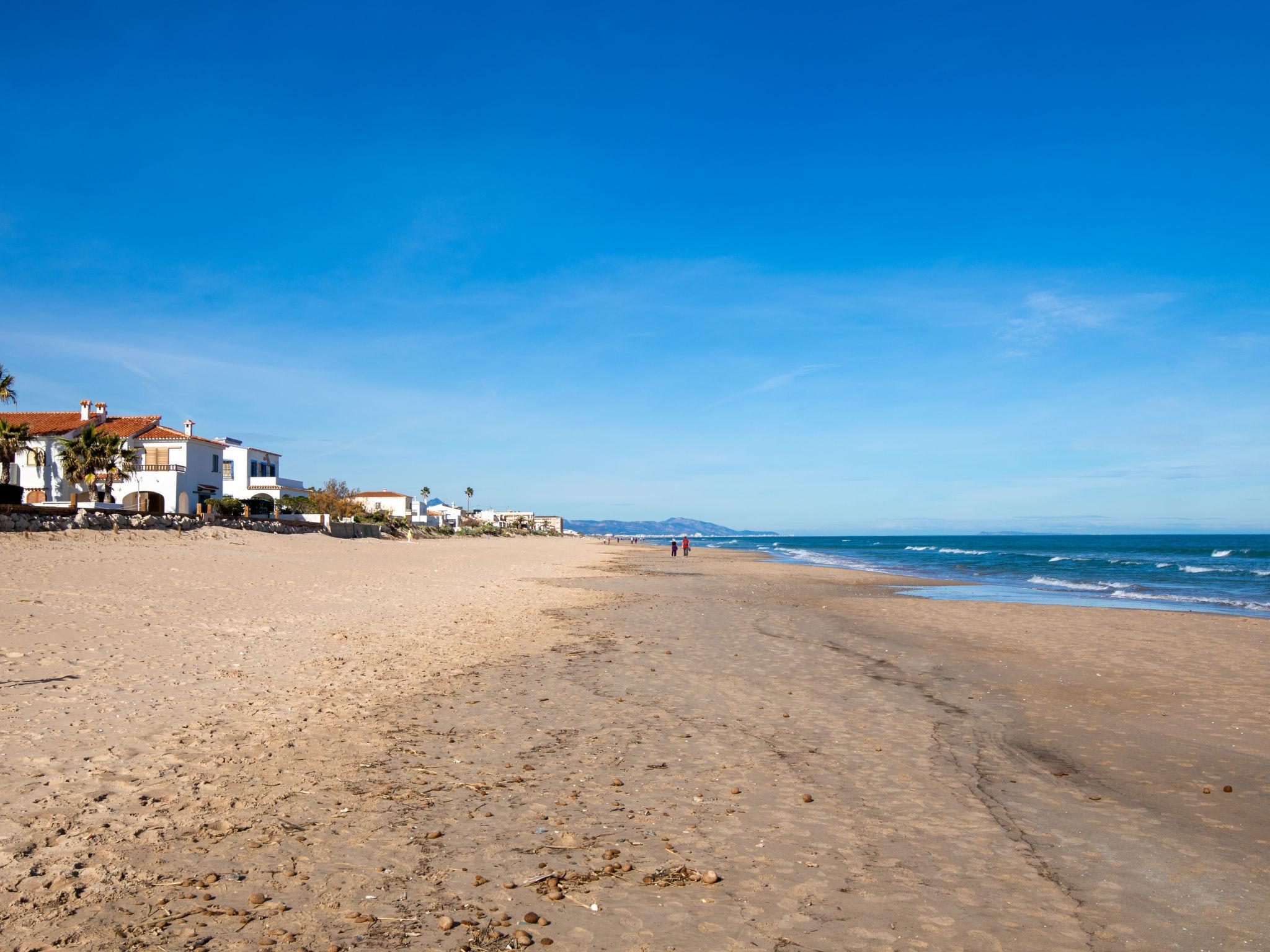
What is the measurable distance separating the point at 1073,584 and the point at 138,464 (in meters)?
56.6

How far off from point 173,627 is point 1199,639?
20.9 m

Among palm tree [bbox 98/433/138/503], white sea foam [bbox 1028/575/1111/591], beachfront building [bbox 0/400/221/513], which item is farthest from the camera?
beachfront building [bbox 0/400/221/513]

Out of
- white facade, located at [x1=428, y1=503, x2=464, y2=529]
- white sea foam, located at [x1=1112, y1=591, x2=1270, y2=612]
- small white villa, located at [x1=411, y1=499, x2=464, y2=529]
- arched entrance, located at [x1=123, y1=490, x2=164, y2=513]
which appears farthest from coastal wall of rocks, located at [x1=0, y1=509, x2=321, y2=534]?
white facade, located at [x1=428, y1=503, x2=464, y2=529]

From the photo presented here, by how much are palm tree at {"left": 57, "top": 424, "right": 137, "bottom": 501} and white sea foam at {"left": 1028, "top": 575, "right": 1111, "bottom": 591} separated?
164 ft

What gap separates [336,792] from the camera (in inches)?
248

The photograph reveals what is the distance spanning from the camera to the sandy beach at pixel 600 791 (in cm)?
447

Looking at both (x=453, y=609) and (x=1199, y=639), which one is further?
(x=453, y=609)

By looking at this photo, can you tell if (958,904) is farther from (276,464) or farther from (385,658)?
(276,464)

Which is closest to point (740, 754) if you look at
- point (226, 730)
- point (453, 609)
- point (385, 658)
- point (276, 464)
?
point (226, 730)

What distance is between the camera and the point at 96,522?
1215 inches

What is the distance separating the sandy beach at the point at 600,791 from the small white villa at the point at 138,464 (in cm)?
3842

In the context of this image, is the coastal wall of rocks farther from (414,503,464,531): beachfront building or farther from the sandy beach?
(414,503,464,531): beachfront building

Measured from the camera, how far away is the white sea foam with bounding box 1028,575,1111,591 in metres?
34.9

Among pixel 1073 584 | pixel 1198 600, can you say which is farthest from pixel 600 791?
pixel 1073 584
